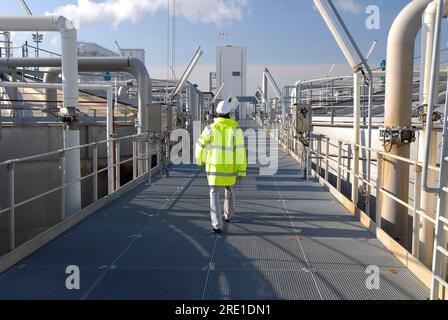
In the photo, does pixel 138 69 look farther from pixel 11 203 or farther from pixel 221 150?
pixel 11 203

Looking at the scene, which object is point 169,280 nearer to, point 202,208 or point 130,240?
point 130,240

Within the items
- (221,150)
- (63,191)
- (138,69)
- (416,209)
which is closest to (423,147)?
(416,209)

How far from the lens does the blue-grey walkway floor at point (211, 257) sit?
3.51m

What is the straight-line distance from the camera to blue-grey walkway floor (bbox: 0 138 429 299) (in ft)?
11.5

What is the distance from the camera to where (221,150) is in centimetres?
511

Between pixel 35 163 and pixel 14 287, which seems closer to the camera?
pixel 14 287

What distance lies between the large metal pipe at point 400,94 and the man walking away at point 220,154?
1834 mm

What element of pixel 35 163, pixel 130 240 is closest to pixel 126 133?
pixel 35 163

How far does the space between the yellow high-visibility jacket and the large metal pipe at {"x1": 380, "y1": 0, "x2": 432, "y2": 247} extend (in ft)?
6.08

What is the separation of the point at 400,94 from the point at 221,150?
233cm
